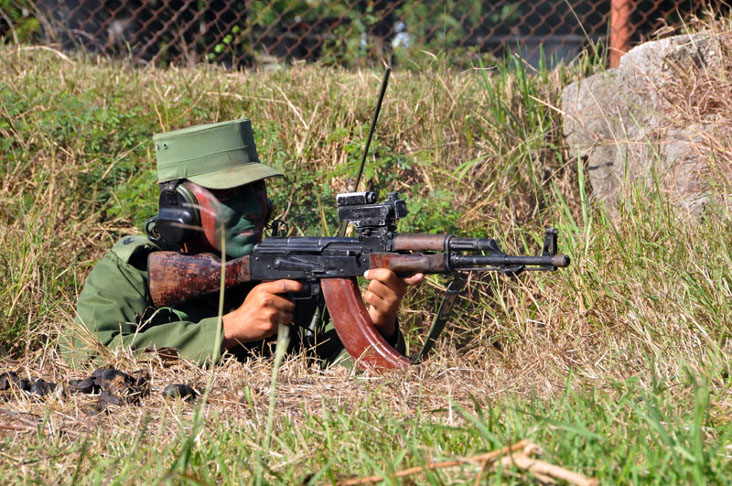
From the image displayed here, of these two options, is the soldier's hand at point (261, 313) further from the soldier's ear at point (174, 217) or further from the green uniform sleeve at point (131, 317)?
the soldier's ear at point (174, 217)

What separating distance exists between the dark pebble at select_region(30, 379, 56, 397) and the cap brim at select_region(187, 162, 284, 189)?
3.15 ft

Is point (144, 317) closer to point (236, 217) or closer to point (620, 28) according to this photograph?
point (236, 217)

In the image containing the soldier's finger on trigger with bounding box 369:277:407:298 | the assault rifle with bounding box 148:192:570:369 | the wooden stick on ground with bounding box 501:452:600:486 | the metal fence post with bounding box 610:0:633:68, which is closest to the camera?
the wooden stick on ground with bounding box 501:452:600:486

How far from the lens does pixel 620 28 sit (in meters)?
5.63

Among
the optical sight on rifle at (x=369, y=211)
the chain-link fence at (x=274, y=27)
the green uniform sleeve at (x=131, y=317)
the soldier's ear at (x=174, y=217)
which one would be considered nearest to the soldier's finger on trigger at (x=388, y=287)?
the optical sight on rifle at (x=369, y=211)

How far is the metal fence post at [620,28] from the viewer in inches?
220

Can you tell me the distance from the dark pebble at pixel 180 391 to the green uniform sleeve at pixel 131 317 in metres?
0.34

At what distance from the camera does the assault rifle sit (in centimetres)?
289

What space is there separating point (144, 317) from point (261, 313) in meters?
0.57

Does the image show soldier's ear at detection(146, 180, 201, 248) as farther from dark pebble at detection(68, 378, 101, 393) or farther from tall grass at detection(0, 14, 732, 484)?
dark pebble at detection(68, 378, 101, 393)

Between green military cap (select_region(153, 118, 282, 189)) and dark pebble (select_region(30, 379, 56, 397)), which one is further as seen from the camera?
green military cap (select_region(153, 118, 282, 189))

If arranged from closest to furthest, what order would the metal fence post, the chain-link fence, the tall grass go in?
the tall grass → the metal fence post → the chain-link fence

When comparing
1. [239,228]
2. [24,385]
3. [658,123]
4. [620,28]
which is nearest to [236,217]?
[239,228]

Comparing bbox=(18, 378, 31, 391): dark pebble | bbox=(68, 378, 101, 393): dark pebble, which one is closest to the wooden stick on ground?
bbox=(68, 378, 101, 393): dark pebble
